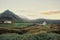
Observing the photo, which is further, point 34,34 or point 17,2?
point 17,2

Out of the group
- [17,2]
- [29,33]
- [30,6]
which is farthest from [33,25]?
[17,2]

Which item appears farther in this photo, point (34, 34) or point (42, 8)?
point (42, 8)

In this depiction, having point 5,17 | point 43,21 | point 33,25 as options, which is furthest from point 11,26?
point 43,21

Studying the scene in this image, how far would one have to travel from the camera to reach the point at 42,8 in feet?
8.39

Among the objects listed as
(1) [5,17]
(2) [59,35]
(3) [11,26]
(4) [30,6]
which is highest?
(4) [30,6]

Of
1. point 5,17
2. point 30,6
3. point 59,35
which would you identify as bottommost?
point 59,35

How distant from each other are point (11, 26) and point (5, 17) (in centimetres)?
19

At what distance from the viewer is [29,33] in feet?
7.95

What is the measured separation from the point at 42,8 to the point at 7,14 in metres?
0.63

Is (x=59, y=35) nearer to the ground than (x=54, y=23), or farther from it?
nearer to the ground

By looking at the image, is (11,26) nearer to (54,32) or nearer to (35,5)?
(35,5)

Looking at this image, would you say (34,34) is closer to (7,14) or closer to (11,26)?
(11,26)

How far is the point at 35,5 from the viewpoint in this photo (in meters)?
2.58

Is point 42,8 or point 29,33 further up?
point 42,8
